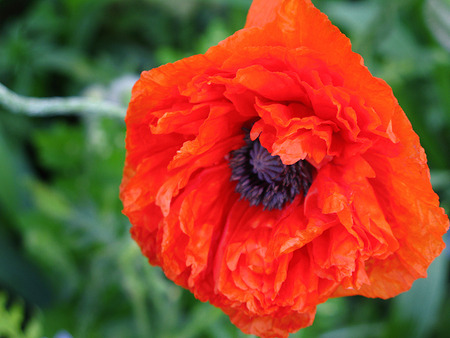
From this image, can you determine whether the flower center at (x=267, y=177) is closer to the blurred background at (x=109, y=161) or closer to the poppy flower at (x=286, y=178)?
the poppy flower at (x=286, y=178)

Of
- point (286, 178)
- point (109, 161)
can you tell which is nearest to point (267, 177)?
point (286, 178)

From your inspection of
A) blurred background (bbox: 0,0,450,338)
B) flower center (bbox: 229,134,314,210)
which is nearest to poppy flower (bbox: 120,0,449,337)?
flower center (bbox: 229,134,314,210)

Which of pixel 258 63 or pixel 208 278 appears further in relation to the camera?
pixel 208 278

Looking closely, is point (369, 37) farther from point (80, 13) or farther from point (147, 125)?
point (80, 13)

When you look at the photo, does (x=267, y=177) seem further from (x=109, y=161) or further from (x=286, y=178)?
(x=109, y=161)

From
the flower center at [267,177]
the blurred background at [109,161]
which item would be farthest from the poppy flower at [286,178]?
the blurred background at [109,161]

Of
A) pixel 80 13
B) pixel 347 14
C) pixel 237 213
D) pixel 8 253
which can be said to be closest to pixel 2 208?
pixel 8 253
